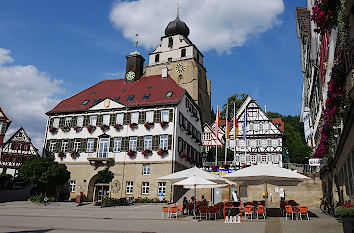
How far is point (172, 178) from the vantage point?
16.7 metres

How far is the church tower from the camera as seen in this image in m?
58.2

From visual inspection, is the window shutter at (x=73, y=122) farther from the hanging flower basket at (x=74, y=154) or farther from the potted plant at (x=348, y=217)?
the potted plant at (x=348, y=217)

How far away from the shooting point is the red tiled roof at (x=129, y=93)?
32.7 metres

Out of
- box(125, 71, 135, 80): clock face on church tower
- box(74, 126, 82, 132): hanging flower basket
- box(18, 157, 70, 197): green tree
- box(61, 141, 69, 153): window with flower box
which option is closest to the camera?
box(18, 157, 70, 197): green tree

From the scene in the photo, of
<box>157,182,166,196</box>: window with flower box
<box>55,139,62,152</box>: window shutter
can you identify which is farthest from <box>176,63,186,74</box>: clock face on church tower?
<box>157,182,166,196</box>: window with flower box

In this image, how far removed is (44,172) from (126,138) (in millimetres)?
8084

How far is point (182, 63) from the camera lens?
59438 millimetres

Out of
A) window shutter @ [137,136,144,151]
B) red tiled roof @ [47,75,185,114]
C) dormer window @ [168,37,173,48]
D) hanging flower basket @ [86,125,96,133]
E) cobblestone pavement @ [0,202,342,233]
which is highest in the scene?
dormer window @ [168,37,173,48]

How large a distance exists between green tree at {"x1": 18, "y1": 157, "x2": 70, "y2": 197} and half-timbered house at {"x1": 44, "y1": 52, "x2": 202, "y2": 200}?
1.59 m

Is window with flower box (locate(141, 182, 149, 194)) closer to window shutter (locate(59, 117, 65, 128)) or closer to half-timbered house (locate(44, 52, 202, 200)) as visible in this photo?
half-timbered house (locate(44, 52, 202, 200))

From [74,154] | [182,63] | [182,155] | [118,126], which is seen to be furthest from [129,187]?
[182,63]

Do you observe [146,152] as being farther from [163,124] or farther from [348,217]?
[348,217]

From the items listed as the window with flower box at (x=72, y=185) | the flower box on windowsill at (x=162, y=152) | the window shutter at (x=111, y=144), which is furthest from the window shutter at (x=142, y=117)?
the window with flower box at (x=72, y=185)

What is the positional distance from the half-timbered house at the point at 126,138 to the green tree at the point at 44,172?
5.23 feet
